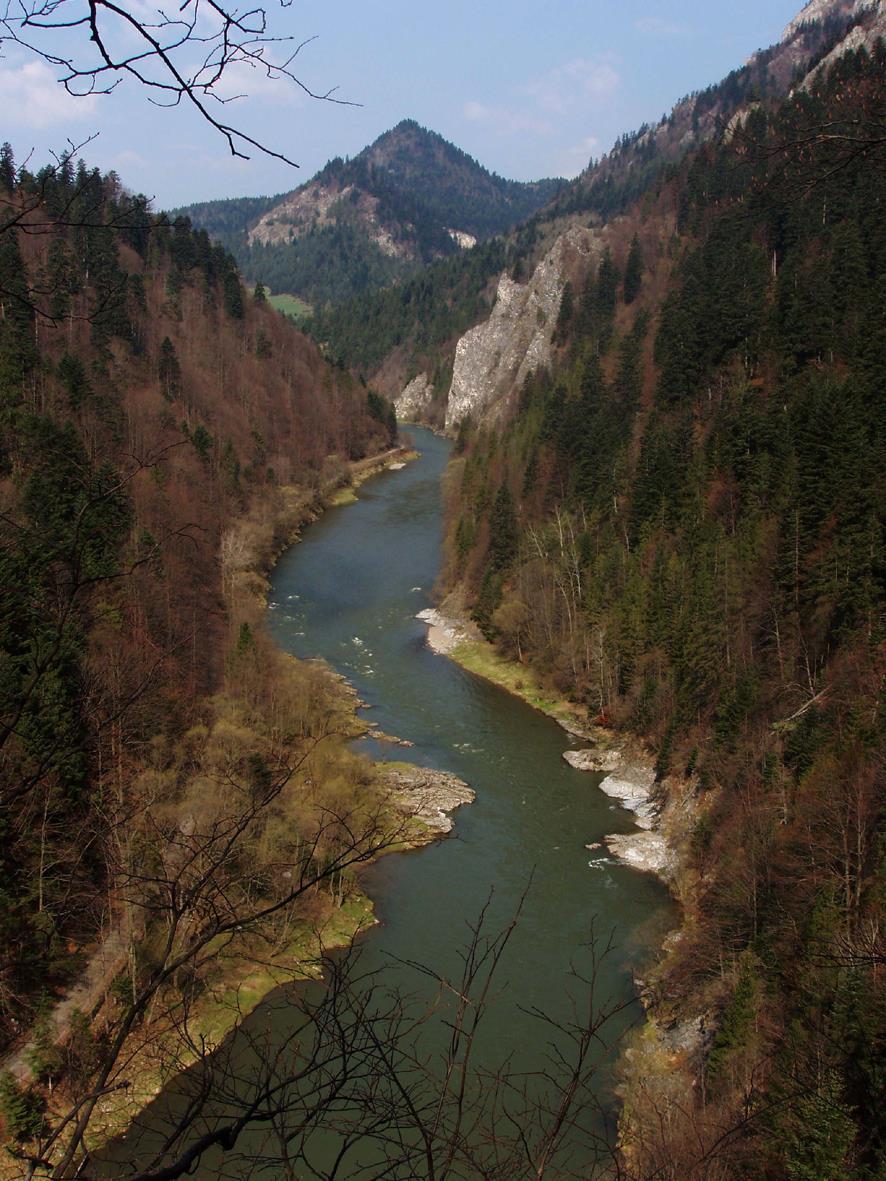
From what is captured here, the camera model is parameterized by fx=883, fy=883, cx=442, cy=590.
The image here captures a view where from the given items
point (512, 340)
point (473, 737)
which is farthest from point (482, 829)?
point (512, 340)

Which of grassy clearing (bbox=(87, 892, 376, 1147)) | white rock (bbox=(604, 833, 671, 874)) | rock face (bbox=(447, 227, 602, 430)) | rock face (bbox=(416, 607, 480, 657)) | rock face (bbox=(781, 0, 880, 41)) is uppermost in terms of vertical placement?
rock face (bbox=(781, 0, 880, 41))

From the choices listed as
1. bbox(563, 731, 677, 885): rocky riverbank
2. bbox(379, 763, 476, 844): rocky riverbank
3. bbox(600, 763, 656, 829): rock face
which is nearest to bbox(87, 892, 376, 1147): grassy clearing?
bbox(379, 763, 476, 844): rocky riverbank

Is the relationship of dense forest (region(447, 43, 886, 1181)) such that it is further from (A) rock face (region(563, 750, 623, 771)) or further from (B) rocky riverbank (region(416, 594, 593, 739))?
(A) rock face (region(563, 750, 623, 771))

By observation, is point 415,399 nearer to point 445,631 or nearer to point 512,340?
point 512,340

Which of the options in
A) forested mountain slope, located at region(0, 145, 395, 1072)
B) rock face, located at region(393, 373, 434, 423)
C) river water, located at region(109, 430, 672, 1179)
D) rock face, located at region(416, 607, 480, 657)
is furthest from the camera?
rock face, located at region(393, 373, 434, 423)

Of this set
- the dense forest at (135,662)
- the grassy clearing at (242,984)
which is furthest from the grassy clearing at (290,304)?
the grassy clearing at (242,984)
